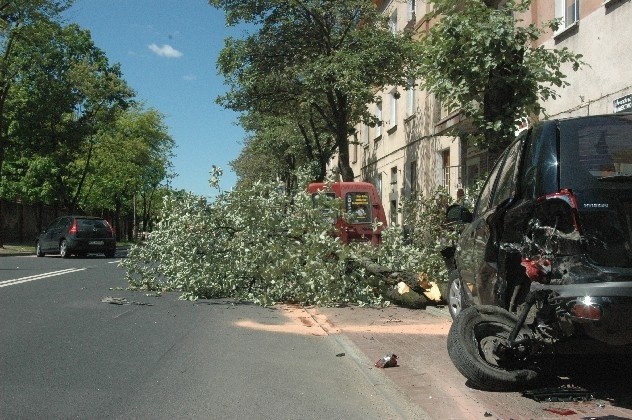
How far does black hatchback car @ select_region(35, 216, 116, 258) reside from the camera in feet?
79.7

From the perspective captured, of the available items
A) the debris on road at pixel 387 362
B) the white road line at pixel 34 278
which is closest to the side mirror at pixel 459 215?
the debris on road at pixel 387 362

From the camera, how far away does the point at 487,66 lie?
29.8ft

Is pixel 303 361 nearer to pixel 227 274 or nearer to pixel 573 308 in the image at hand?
pixel 573 308

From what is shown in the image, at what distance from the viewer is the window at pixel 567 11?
1320cm

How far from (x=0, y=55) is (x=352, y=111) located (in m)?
14.8

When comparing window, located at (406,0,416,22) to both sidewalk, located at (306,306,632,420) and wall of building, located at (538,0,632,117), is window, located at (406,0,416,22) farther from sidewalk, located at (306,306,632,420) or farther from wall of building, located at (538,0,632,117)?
sidewalk, located at (306,306,632,420)

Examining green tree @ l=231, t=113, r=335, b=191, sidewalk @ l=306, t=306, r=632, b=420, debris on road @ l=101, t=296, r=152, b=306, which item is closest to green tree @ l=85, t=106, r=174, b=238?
green tree @ l=231, t=113, r=335, b=191

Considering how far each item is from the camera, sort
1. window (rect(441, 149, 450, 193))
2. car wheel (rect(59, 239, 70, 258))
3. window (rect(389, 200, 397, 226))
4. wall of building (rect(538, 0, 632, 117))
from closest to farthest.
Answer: wall of building (rect(538, 0, 632, 117)), window (rect(389, 200, 397, 226)), window (rect(441, 149, 450, 193)), car wheel (rect(59, 239, 70, 258))

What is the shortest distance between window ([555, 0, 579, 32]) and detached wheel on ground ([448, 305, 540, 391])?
9796mm

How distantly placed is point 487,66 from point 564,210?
5.08 metres

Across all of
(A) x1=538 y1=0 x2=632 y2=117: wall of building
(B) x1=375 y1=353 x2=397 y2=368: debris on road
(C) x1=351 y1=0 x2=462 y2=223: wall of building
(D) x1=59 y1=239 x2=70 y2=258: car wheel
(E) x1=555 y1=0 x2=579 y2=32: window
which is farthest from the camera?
(D) x1=59 y1=239 x2=70 y2=258: car wheel

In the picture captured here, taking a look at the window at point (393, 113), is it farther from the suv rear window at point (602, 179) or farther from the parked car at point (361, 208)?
the suv rear window at point (602, 179)

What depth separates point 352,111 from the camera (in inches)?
974

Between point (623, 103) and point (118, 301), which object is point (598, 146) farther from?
point (118, 301)
